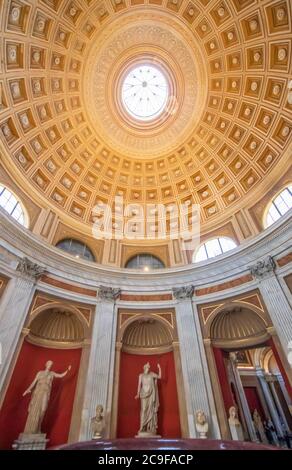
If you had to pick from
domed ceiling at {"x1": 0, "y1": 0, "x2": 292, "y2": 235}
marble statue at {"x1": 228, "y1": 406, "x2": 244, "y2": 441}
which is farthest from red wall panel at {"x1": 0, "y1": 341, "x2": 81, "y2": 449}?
domed ceiling at {"x1": 0, "y1": 0, "x2": 292, "y2": 235}

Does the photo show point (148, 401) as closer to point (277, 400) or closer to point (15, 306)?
point (15, 306)

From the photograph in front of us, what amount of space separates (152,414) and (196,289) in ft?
19.0

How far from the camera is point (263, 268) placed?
34.0ft

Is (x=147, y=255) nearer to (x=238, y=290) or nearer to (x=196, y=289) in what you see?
(x=196, y=289)

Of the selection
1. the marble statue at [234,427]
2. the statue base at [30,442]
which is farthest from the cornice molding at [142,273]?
the statue base at [30,442]

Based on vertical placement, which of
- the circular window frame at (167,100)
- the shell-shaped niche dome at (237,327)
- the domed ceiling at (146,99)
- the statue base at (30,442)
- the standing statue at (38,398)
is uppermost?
the circular window frame at (167,100)

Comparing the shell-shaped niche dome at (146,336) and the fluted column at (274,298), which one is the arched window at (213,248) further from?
the shell-shaped niche dome at (146,336)

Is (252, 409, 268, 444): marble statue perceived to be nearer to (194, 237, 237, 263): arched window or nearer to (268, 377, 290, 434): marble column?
(268, 377, 290, 434): marble column

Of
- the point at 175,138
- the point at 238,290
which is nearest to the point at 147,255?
the point at 238,290

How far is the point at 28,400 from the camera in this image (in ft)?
28.1

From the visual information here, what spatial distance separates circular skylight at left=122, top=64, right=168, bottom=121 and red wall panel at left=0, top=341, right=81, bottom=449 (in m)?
15.1

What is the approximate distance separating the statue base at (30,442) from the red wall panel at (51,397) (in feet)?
1.14

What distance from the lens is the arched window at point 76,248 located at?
13219mm

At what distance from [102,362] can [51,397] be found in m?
2.33
